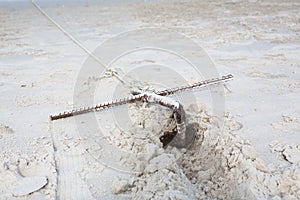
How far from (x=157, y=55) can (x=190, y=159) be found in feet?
9.99

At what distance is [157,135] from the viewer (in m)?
2.56

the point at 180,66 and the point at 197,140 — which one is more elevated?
the point at 180,66

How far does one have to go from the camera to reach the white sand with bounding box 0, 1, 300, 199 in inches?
80.6

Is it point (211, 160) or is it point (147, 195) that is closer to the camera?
point (147, 195)

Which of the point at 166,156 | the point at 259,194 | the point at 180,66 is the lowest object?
the point at 259,194

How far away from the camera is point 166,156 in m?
2.18

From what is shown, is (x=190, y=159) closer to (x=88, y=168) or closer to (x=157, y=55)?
(x=88, y=168)

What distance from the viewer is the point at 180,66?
4.54 m

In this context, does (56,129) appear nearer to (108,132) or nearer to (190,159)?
(108,132)

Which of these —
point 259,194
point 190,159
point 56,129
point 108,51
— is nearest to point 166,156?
point 190,159

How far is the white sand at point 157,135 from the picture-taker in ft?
6.72

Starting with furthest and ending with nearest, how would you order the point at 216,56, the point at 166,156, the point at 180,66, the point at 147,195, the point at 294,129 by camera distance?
the point at 216,56, the point at 180,66, the point at 294,129, the point at 166,156, the point at 147,195

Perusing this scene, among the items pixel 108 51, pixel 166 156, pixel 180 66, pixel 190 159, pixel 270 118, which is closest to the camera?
pixel 166 156

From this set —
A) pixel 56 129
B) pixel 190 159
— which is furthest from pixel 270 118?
pixel 56 129
